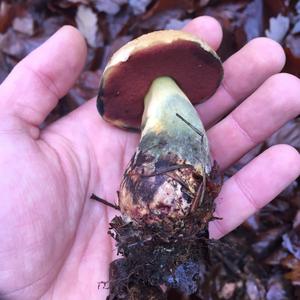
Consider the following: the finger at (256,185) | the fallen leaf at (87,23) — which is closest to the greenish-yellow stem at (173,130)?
the finger at (256,185)

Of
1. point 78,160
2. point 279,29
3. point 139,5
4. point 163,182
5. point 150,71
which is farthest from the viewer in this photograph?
point 139,5

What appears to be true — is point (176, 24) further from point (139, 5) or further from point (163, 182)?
point (163, 182)

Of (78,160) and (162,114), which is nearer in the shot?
(162,114)

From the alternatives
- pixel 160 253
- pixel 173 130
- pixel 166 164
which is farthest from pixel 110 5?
pixel 160 253

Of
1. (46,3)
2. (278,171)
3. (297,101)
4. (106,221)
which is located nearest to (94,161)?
(106,221)

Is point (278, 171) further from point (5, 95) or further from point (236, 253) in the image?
point (5, 95)

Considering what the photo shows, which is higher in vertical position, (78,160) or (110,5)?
(110,5)

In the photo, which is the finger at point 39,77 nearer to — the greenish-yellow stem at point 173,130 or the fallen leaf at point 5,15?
the greenish-yellow stem at point 173,130
